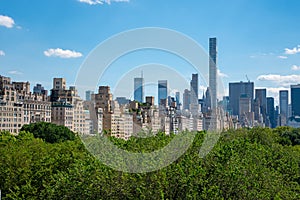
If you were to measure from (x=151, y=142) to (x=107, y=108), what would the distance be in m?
22.9

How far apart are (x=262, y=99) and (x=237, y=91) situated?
1249 cm

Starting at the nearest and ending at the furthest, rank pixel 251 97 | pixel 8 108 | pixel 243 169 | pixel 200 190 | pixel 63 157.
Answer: pixel 200 190 < pixel 243 169 < pixel 63 157 < pixel 8 108 < pixel 251 97

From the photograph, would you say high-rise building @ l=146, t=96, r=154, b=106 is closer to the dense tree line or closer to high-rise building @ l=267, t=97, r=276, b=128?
the dense tree line

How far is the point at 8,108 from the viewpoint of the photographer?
5625 centimetres

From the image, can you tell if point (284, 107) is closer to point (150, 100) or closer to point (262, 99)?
point (262, 99)

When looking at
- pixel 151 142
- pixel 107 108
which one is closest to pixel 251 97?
pixel 107 108

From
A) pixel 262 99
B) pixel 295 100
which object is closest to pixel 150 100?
pixel 262 99

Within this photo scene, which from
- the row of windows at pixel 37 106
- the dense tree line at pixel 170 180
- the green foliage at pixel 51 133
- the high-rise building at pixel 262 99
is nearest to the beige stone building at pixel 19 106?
the row of windows at pixel 37 106

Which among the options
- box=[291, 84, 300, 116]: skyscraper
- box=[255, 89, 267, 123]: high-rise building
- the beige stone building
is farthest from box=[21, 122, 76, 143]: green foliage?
box=[291, 84, 300, 116]: skyscraper

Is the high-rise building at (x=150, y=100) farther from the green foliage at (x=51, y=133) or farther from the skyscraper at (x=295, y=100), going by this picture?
the skyscraper at (x=295, y=100)

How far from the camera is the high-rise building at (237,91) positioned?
10288cm

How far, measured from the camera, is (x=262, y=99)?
11925 centimetres

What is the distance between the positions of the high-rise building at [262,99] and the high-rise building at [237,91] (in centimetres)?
176

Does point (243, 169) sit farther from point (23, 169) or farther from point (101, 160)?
point (23, 169)
